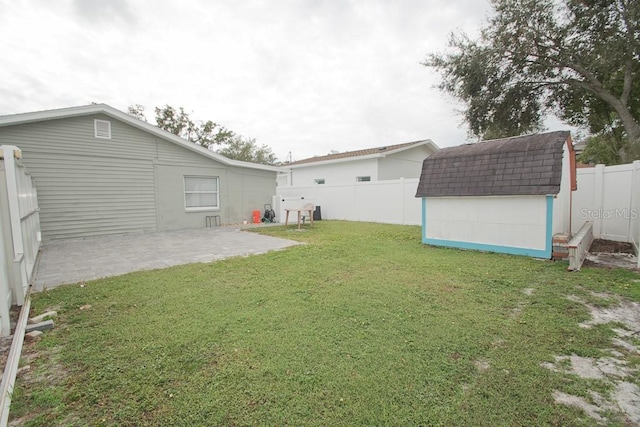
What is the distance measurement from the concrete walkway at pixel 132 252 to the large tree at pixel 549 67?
11817mm

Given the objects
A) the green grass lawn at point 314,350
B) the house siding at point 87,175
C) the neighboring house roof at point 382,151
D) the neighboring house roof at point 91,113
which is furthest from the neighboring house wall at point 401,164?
the green grass lawn at point 314,350

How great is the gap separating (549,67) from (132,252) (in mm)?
16968

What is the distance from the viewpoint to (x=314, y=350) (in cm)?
247

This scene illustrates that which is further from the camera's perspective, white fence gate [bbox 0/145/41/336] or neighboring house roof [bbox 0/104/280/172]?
neighboring house roof [bbox 0/104/280/172]

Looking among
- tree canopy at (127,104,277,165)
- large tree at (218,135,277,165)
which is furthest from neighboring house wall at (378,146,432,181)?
large tree at (218,135,277,165)

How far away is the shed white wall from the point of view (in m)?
5.84

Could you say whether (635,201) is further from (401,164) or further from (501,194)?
(401,164)

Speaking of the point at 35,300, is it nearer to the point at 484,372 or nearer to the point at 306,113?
the point at 484,372

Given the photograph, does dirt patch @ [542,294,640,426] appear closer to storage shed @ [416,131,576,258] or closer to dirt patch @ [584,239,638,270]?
dirt patch @ [584,239,638,270]

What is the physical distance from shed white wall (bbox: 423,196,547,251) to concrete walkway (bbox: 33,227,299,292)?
3879 millimetres

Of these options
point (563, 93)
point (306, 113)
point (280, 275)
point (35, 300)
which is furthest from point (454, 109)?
point (35, 300)

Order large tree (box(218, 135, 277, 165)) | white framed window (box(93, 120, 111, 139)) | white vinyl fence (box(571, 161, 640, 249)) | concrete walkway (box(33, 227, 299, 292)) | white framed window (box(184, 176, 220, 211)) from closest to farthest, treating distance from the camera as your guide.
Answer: concrete walkway (box(33, 227, 299, 292)) < white vinyl fence (box(571, 161, 640, 249)) < white framed window (box(93, 120, 111, 139)) < white framed window (box(184, 176, 220, 211)) < large tree (box(218, 135, 277, 165))

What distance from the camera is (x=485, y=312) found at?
129 inches

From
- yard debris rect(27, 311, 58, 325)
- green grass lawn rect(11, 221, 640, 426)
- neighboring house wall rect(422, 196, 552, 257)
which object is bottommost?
green grass lawn rect(11, 221, 640, 426)
